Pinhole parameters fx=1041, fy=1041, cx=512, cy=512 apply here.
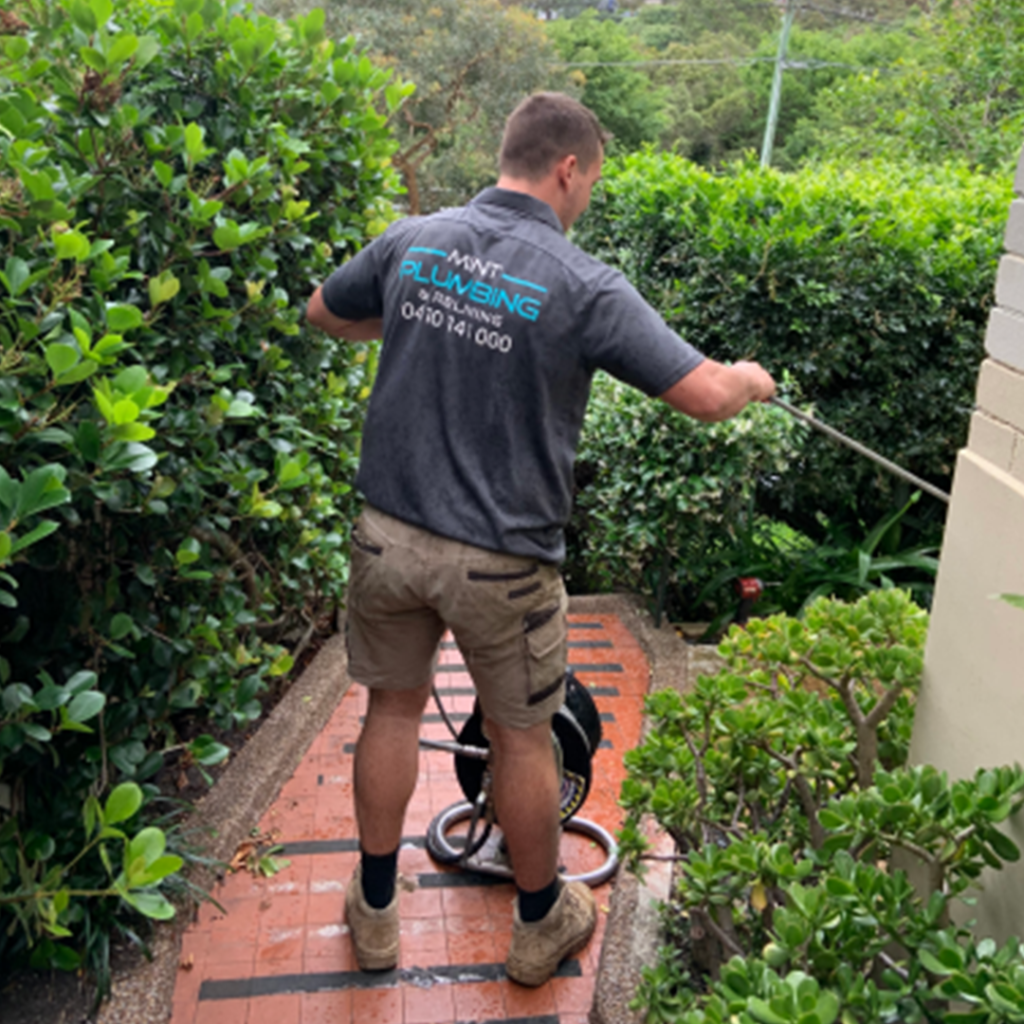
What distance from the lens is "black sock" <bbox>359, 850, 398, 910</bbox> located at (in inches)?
110

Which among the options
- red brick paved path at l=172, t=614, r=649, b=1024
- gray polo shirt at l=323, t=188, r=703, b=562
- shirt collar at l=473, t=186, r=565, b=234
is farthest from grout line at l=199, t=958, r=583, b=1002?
shirt collar at l=473, t=186, r=565, b=234

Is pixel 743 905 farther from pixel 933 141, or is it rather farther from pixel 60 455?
pixel 933 141

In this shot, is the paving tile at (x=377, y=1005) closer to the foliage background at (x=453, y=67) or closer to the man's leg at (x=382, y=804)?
the man's leg at (x=382, y=804)

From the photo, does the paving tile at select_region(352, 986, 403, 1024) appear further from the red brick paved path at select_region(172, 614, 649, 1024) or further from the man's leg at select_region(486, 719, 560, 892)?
the man's leg at select_region(486, 719, 560, 892)

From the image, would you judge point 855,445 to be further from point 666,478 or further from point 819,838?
point 666,478

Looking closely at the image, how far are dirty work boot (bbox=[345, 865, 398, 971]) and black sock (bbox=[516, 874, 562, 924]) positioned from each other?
35cm

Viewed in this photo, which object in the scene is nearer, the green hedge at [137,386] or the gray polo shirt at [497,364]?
the green hedge at [137,386]

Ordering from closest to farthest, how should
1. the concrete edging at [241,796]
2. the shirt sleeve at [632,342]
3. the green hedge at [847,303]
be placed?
the shirt sleeve at [632,342], the concrete edging at [241,796], the green hedge at [847,303]

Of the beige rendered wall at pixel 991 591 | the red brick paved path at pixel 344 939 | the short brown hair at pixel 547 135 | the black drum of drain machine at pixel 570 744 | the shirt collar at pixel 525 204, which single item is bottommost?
the red brick paved path at pixel 344 939

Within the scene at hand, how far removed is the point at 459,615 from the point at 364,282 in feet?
2.92

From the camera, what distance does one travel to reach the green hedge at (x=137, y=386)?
203cm

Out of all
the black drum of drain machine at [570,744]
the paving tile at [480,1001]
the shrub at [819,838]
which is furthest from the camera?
the black drum of drain machine at [570,744]

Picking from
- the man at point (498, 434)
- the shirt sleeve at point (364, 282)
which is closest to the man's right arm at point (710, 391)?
the man at point (498, 434)

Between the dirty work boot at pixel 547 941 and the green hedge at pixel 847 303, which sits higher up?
the green hedge at pixel 847 303
